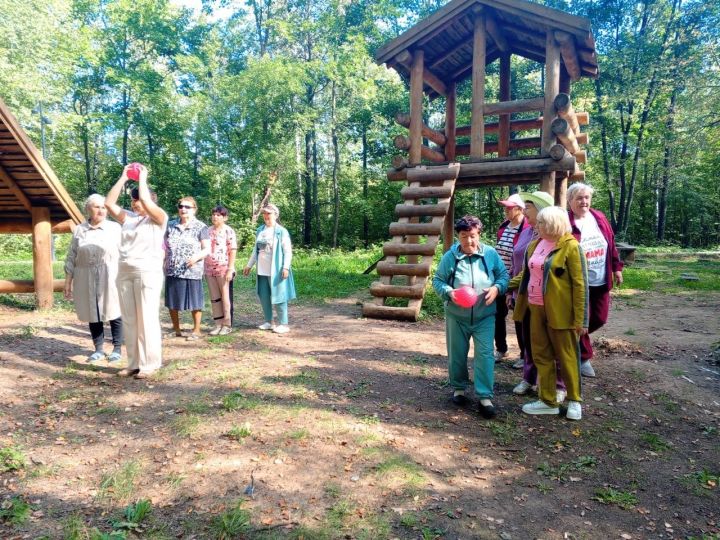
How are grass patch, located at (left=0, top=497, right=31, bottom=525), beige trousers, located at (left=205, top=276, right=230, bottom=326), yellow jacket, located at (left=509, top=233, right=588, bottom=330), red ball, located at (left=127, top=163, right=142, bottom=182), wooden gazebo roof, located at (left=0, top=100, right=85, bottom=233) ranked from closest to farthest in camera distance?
grass patch, located at (left=0, top=497, right=31, bottom=525)
yellow jacket, located at (left=509, top=233, right=588, bottom=330)
red ball, located at (left=127, top=163, right=142, bottom=182)
beige trousers, located at (left=205, top=276, right=230, bottom=326)
wooden gazebo roof, located at (left=0, top=100, right=85, bottom=233)

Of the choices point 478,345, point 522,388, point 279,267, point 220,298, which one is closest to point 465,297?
point 478,345

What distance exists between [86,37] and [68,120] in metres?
4.86

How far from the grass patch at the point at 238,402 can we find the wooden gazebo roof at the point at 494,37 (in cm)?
744

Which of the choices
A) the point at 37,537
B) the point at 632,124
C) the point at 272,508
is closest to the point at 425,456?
the point at 272,508

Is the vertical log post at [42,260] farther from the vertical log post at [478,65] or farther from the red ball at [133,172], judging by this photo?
the vertical log post at [478,65]

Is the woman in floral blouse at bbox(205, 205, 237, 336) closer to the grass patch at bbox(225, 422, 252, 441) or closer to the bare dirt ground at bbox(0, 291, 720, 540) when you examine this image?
the bare dirt ground at bbox(0, 291, 720, 540)

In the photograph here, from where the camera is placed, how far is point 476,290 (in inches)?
160

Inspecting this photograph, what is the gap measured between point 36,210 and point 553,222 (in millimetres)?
8709

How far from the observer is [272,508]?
2721mm

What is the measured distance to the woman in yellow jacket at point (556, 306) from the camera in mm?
3893

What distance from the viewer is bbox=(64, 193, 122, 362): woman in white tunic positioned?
5316 millimetres

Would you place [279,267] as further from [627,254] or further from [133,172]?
[627,254]

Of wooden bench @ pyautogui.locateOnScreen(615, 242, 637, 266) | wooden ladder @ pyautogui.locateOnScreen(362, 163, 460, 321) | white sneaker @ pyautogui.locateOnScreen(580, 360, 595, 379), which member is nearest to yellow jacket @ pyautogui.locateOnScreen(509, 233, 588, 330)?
white sneaker @ pyautogui.locateOnScreen(580, 360, 595, 379)

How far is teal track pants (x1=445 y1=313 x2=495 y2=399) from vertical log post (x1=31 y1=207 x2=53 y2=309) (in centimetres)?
763
